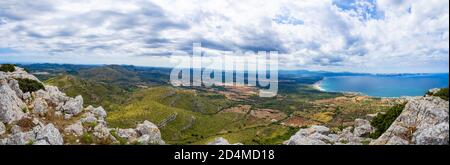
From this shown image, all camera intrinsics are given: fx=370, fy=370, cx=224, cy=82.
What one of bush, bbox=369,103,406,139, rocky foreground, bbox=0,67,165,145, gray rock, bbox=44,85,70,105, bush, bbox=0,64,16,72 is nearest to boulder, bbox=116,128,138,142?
rocky foreground, bbox=0,67,165,145

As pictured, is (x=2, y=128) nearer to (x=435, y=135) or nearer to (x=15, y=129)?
(x=15, y=129)

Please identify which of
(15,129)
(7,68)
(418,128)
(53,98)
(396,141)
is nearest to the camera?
(396,141)

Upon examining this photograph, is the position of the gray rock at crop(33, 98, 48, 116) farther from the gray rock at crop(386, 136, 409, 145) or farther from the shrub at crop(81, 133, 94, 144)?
the gray rock at crop(386, 136, 409, 145)

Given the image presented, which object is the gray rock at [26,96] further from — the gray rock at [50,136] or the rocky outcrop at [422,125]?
the rocky outcrop at [422,125]

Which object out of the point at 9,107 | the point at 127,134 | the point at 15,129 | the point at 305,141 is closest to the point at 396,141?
the point at 305,141
